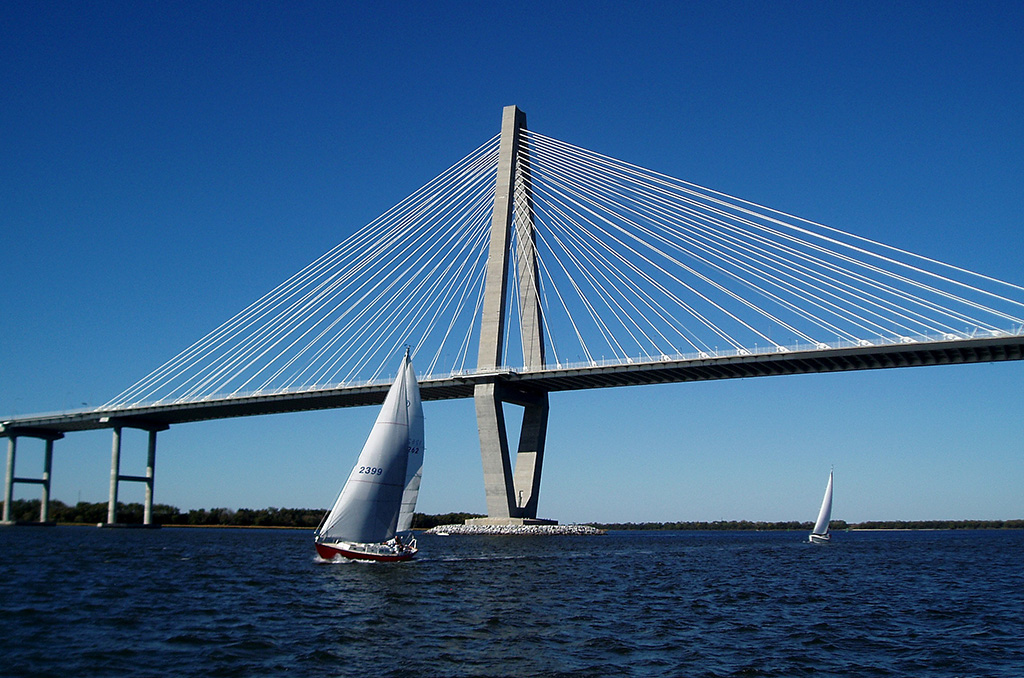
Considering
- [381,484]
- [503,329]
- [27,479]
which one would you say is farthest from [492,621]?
[27,479]

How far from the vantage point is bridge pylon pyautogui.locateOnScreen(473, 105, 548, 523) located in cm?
5825

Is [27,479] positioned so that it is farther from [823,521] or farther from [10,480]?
[823,521]

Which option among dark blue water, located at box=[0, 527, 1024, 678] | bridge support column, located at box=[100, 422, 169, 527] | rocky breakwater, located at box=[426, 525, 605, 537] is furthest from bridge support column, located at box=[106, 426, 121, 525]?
dark blue water, located at box=[0, 527, 1024, 678]

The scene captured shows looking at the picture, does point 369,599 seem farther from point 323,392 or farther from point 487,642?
point 323,392

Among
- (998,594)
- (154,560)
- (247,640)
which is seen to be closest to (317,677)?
(247,640)

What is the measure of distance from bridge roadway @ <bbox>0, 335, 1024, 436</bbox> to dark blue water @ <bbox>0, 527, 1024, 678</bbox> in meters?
18.6

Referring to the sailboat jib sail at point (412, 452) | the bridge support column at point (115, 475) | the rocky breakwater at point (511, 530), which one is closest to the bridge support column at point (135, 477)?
the bridge support column at point (115, 475)

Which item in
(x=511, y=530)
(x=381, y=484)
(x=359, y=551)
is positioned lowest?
(x=511, y=530)

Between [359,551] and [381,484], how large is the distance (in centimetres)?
276

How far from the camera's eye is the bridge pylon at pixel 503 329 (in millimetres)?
58250

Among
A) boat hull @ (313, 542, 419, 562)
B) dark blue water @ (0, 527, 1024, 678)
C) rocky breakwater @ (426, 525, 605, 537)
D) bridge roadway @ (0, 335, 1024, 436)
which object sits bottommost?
rocky breakwater @ (426, 525, 605, 537)

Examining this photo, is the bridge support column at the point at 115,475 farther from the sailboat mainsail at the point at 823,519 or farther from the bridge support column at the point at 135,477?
the sailboat mainsail at the point at 823,519

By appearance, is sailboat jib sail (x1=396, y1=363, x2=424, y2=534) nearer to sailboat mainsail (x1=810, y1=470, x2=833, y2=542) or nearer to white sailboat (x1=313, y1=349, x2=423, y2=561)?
white sailboat (x1=313, y1=349, x2=423, y2=561)

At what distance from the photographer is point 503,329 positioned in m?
59.0
